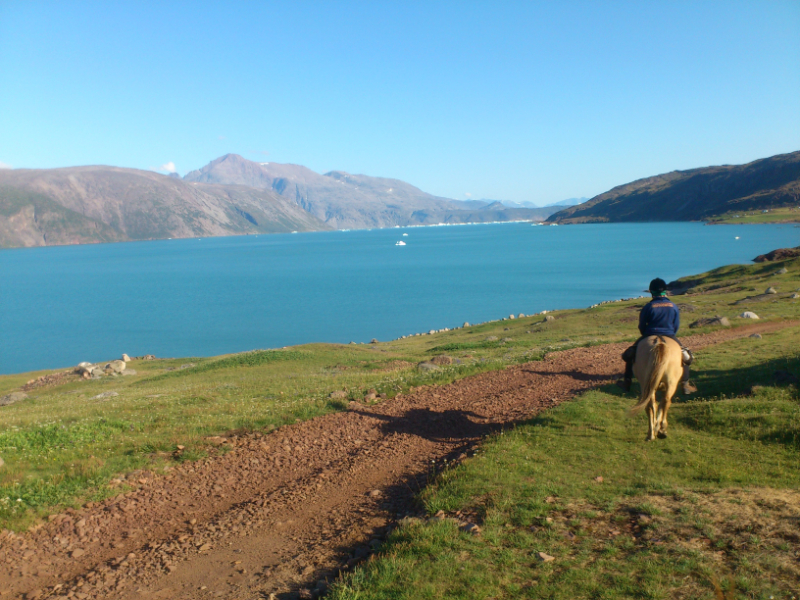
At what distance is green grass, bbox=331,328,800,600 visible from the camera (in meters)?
6.29

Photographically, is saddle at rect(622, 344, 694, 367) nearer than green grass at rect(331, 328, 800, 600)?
No

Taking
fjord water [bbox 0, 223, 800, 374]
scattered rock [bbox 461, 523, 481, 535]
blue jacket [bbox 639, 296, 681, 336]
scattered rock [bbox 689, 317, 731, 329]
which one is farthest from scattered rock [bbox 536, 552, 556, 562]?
fjord water [bbox 0, 223, 800, 374]

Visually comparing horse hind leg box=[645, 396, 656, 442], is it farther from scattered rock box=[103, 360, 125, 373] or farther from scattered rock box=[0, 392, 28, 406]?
scattered rock box=[103, 360, 125, 373]

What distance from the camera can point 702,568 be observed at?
630 centimetres

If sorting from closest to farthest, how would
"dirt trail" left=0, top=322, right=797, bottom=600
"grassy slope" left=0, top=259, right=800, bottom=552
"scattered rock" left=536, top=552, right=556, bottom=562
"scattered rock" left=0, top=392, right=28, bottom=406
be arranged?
"scattered rock" left=536, top=552, right=556, bottom=562 < "dirt trail" left=0, top=322, right=797, bottom=600 < "grassy slope" left=0, top=259, right=800, bottom=552 < "scattered rock" left=0, top=392, right=28, bottom=406

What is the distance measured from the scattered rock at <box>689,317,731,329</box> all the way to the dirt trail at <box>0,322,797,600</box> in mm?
18319

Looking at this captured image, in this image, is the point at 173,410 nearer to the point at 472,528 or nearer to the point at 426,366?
the point at 426,366

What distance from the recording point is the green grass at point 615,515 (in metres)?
6.29

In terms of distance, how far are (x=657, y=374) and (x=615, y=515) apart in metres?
3.37

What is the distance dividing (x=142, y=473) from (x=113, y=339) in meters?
59.6

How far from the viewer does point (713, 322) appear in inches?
1139

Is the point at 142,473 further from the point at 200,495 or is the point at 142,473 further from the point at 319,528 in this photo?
the point at 319,528

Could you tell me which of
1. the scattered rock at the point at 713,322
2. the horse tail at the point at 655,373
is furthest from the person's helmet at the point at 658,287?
the scattered rock at the point at 713,322

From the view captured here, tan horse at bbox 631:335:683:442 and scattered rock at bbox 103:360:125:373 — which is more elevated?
tan horse at bbox 631:335:683:442
